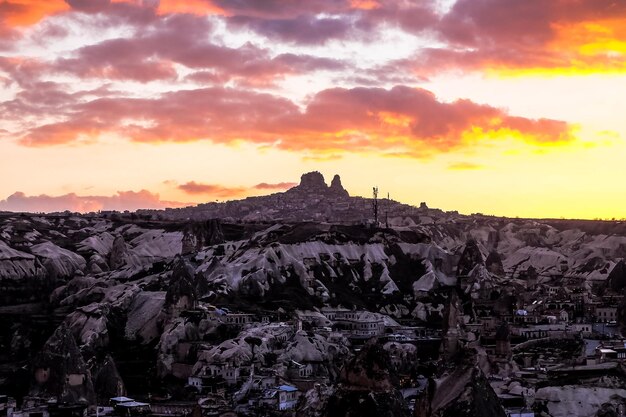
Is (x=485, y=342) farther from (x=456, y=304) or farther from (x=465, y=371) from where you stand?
(x=465, y=371)

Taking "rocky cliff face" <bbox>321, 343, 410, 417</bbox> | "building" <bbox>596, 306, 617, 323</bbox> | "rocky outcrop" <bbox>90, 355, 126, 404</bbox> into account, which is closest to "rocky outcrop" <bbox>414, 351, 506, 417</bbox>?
"rocky cliff face" <bbox>321, 343, 410, 417</bbox>

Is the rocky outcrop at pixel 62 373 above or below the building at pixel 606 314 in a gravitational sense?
below

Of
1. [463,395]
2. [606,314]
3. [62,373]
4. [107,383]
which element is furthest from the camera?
[606,314]

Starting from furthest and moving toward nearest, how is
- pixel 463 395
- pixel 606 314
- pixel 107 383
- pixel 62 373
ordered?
pixel 606 314, pixel 107 383, pixel 62 373, pixel 463 395

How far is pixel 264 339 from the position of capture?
133 m

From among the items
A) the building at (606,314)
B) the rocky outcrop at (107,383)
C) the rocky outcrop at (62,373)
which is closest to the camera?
the rocky outcrop at (62,373)

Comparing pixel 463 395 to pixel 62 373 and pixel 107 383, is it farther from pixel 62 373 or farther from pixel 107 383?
pixel 107 383

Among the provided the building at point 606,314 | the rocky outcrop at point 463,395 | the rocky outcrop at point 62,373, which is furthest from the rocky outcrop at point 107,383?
the building at point 606,314

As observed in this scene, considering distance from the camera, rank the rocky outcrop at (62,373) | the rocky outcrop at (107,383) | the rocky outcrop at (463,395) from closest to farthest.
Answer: the rocky outcrop at (463,395)
the rocky outcrop at (62,373)
the rocky outcrop at (107,383)

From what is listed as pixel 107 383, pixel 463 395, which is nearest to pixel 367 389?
pixel 463 395

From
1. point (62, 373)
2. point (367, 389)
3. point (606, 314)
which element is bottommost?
point (62, 373)

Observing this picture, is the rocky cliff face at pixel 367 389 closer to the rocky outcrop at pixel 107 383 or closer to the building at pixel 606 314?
the rocky outcrop at pixel 107 383

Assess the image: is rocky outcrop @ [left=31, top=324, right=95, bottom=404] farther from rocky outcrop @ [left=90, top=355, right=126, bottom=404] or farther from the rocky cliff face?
the rocky cliff face

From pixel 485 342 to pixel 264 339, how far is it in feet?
87.8
